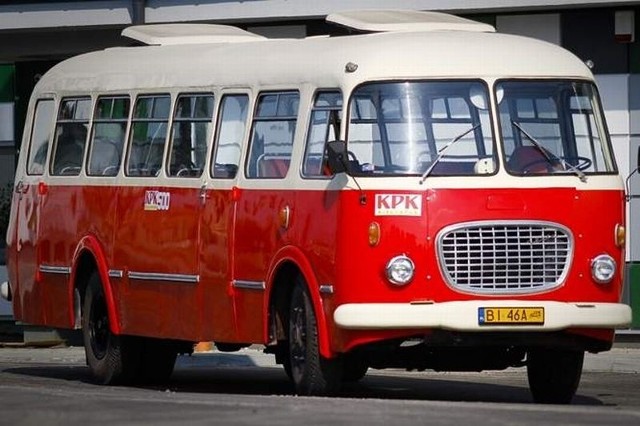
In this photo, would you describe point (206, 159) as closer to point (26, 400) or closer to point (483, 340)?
point (483, 340)

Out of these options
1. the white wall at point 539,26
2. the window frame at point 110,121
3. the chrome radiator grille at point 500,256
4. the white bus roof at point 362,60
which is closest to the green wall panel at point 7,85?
the white wall at point 539,26

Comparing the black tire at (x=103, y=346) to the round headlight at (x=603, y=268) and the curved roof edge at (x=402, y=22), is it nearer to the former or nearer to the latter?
the curved roof edge at (x=402, y=22)

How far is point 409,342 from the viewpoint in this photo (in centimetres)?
1656

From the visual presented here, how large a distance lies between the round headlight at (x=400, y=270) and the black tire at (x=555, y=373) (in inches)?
73.0

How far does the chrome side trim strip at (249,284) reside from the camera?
16.8 meters

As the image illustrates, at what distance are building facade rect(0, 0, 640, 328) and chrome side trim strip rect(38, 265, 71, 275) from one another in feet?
20.8

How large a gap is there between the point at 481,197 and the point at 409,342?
5.16ft

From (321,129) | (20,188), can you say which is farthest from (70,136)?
(321,129)

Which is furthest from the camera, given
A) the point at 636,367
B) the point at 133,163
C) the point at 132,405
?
the point at 636,367

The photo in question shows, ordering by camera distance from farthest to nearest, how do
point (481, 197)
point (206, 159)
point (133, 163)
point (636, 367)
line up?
point (636, 367), point (133, 163), point (206, 159), point (481, 197)

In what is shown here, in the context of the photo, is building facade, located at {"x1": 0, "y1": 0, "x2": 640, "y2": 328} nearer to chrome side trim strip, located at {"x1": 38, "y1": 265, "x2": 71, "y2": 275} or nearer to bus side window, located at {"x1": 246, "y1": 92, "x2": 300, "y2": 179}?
chrome side trim strip, located at {"x1": 38, "y1": 265, "x2": 71, "y2": 275}

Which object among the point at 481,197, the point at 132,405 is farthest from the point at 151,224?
the point at 132,405

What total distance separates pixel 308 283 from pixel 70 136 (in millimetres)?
5274

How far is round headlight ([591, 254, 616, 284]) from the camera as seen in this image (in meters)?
15.7
